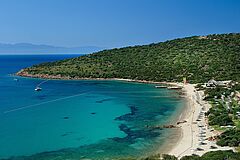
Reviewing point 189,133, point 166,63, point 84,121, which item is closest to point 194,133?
point 189,133

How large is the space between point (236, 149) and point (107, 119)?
24385 mm

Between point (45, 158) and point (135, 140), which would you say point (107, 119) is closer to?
point (135, 140)

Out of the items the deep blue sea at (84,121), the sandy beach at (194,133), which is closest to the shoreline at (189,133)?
the sandy beach at (194,133)

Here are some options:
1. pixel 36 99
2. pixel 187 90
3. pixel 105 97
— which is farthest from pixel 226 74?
pixel 36 99

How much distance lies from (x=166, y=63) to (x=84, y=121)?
226 ft

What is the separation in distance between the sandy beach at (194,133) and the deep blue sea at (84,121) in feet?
6.79

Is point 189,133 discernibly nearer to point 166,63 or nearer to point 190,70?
point 190,70

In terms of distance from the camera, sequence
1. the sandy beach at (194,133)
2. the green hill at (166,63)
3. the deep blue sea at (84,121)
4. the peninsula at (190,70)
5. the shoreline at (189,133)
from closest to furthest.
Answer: the sandy beach at (194,133) < the shoreline at (189,133) < the deep blue sea at (84,121) < the peninsula at (190,70) < the green hill at (166,63)

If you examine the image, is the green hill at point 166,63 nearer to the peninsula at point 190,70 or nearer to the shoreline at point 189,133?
the peninsula at point 190,70

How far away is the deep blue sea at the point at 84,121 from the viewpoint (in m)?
39.0

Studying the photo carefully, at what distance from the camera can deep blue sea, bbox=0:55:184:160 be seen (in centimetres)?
3897

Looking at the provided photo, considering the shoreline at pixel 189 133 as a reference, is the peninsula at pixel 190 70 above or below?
above

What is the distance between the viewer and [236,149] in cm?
3444

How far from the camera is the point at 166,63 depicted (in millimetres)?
119000
